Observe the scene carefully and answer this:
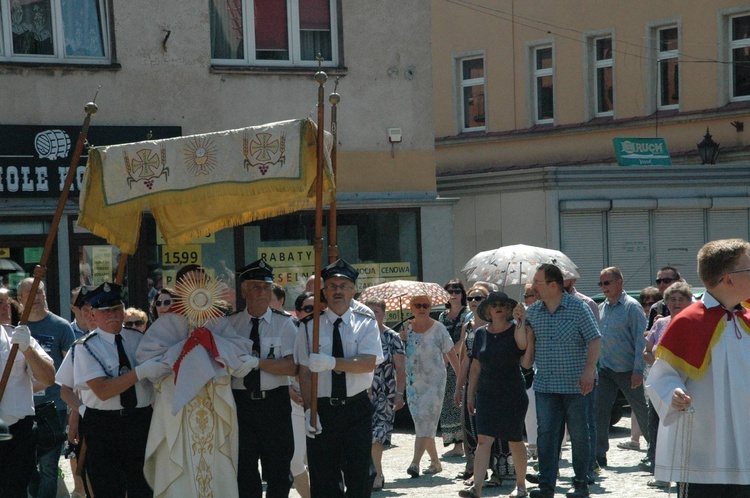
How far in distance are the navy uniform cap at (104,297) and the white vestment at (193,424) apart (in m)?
0.32

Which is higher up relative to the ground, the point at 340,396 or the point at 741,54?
the point at 741,54

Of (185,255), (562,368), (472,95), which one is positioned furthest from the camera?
(472,95)

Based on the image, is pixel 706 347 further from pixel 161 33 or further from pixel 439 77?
pixel 439 77

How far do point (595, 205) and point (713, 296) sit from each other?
537 inches

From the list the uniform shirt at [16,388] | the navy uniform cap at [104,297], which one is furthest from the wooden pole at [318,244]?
the uniform shirt at [16,388]

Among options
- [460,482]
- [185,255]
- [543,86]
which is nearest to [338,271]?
Answer: [460,482]

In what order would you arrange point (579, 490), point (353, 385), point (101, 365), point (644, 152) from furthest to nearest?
point (644, 152) → point (579, 490) → point (353, 385) → point (101, 365)

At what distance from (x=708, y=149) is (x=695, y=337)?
20216mm

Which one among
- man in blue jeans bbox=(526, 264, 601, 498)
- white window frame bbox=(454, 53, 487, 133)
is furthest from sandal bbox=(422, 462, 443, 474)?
white window frame bbox=(454, 53, 487, 133)

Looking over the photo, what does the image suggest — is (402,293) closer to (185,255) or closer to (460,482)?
(460,482)

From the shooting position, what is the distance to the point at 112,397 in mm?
7836

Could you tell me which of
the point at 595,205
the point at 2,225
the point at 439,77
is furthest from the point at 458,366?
the point at 439,77

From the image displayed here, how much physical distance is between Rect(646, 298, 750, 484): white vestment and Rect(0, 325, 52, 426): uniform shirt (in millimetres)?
4110

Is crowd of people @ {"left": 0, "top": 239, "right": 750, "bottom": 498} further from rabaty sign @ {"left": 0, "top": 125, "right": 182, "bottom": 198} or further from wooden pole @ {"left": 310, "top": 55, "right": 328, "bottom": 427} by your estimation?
rabaty sign @ {"left": 0, "top": 125, "right": 182, "bottom": 198}
